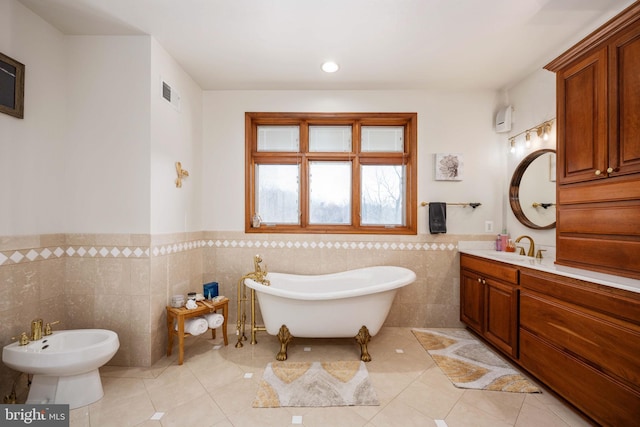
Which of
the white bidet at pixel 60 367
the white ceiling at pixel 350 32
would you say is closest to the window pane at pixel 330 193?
the white ceiling at pixel 350 32

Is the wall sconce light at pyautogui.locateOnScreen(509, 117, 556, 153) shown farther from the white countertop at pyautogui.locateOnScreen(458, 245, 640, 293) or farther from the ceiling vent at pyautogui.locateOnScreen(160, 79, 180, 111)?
the ceiling vent at pyautogui.locateOnScreen(160, 79, 180, 111)

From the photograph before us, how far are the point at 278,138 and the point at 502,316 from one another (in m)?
2.76

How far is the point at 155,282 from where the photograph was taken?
7.54 feet

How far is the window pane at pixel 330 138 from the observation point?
10.8ft

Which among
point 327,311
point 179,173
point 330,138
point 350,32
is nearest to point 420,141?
point 330,138

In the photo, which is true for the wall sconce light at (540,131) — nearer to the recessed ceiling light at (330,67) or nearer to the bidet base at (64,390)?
the recessed ceiling light at (330,67)

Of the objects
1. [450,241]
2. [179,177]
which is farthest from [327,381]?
[179,177]

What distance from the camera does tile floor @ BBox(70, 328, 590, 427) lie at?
5.48ft

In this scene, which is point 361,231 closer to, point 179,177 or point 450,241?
point 450,241

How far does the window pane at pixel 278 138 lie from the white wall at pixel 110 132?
1271 mm

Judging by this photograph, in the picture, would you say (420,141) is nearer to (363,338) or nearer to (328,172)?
(328,172)

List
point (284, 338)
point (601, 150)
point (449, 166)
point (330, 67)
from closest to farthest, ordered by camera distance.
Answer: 1. point (601, 150)
2. point (284, 338)
3. point (330, 67)
4. point (449, 166)

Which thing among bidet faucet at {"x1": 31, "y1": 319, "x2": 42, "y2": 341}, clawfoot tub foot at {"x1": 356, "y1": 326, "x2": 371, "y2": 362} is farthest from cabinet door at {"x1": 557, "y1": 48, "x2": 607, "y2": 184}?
bidet faucet at {"x1": 31, "y1": 319, "x2": 42, "y2": 341}

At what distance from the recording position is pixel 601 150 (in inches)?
67.2
